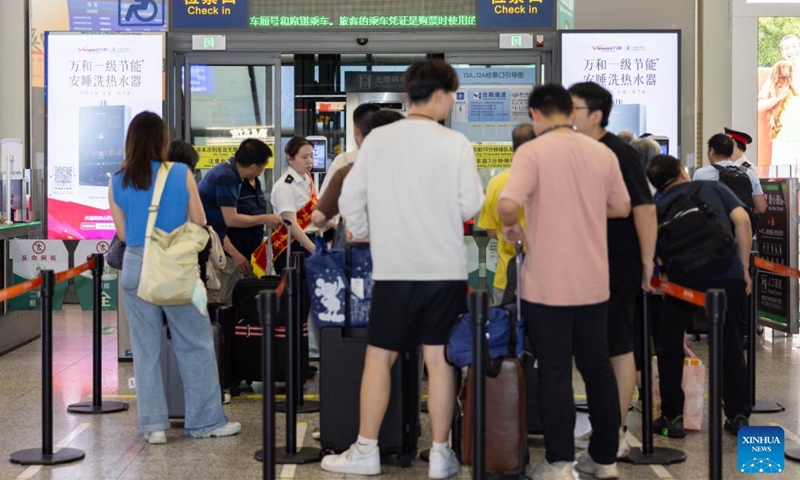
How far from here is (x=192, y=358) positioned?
544 centimetres

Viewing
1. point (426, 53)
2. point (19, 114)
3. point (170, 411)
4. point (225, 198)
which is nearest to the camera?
point (170, 411)

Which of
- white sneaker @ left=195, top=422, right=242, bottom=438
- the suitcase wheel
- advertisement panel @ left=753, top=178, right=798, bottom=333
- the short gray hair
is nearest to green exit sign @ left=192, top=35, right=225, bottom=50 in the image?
the short gray hair

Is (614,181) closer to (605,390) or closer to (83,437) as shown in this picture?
(605,390)

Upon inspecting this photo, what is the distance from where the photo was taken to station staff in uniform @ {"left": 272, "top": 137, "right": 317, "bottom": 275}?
275 inches

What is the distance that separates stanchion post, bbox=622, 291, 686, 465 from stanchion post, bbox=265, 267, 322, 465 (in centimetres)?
141

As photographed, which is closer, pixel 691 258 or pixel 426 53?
pixel 691 258

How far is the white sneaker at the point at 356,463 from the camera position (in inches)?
185

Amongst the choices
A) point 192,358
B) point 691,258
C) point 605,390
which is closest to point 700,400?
point 691,258

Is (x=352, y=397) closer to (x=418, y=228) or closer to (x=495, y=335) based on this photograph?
(x=495, y=335)

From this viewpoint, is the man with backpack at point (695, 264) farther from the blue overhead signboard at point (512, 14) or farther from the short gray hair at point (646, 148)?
the blue overhead signboard at point (512, 14)

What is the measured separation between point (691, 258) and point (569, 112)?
1214mm

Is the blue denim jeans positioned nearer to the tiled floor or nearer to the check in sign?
the tiled floor

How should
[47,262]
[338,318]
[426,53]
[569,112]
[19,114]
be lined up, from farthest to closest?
1. [19,114]
2. [426,53]
3. [47,262]
4. [338,318]
5. [569,112]

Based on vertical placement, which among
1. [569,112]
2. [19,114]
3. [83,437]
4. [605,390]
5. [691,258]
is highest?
[19,114]
